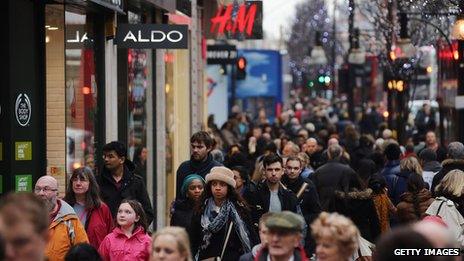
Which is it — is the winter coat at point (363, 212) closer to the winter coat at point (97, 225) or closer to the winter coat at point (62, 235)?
the winter coat at point (97, 225)

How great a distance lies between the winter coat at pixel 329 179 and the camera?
18.0m

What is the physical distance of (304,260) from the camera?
8.61 meters

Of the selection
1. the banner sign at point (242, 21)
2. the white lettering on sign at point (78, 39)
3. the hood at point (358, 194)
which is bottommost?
the hood at point (358, 194)

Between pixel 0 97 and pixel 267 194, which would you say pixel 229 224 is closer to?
pixel 267 194

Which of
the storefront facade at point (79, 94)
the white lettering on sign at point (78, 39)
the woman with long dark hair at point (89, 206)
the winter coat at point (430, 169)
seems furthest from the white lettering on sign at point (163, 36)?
the woman with long dark hair at point (89, 206)

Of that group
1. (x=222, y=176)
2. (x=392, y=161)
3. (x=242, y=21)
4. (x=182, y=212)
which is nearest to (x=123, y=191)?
(x=182, y=212)

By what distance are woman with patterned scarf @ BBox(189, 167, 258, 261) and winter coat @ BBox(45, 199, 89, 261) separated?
1343 mm

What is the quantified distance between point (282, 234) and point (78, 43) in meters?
9.62

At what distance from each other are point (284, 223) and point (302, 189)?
7.10m

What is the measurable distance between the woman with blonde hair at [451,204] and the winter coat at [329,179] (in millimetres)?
4549

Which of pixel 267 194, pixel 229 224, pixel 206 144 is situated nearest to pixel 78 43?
pixel 206 144

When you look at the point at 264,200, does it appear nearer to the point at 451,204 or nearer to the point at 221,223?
the point at 221,223

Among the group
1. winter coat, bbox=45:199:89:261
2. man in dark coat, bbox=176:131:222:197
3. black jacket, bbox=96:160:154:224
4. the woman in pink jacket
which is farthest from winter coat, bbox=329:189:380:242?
winter coat, bbox=45:199:89:261

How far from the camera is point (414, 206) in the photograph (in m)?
14.4
